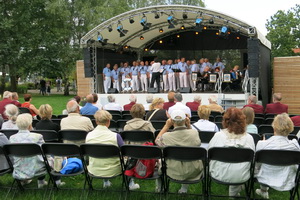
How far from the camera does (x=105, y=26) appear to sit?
13.6 m

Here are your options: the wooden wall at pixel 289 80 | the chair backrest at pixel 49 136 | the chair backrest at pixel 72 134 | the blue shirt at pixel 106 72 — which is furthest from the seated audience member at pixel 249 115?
the blue shirt at pixel 106 72

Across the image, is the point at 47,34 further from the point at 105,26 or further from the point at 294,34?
the point at 294,34

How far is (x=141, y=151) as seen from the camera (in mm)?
3545

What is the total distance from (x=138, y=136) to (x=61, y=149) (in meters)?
1.13

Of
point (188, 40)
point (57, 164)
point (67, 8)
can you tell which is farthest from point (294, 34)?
point (57, 164)

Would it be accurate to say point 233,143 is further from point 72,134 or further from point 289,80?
point 289,80

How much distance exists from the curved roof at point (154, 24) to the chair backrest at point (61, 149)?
8.82 meters

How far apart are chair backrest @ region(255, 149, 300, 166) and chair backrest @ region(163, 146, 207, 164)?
58 cm

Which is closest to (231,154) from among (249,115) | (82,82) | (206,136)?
(206,136)

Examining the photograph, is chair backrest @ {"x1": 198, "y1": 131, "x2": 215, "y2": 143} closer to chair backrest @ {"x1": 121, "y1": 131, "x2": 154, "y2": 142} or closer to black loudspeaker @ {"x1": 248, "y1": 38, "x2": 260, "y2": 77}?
chair backrest @ {"x1": 121, "y1": 131, "x2": 154, "y2": 142}

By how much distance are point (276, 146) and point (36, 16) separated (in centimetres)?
2408

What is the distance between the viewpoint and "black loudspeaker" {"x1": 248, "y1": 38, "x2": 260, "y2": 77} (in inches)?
426

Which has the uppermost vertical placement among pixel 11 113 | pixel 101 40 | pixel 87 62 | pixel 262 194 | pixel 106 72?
pixel 101 40

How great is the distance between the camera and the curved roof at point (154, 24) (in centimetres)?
1182
